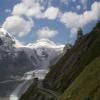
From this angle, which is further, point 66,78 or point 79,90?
point 66,78

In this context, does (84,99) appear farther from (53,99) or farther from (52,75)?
(52,75)

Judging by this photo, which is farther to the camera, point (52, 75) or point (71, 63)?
point (52, 75)

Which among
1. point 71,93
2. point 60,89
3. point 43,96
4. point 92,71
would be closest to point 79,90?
point 71,93

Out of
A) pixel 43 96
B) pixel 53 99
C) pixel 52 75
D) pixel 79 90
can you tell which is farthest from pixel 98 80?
pixel 52 75

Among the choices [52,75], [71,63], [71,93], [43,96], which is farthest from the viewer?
[52,75]

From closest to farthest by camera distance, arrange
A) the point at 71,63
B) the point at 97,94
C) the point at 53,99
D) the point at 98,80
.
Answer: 1. the point at 97,94
2. the point at 98,80
3. the point at 53,99
4. the point at 71,63

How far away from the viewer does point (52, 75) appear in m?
167

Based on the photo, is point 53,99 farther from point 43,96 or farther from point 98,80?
point 98,80

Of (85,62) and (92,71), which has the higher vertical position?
(85,62)

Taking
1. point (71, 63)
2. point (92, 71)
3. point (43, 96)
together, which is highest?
point (71, 63)

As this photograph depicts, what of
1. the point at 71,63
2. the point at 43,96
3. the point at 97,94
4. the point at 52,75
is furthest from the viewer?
the point at 52,75

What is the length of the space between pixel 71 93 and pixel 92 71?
23.6 ft

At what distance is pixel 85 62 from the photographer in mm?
120688

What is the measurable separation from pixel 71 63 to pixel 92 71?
8066 centimetres
